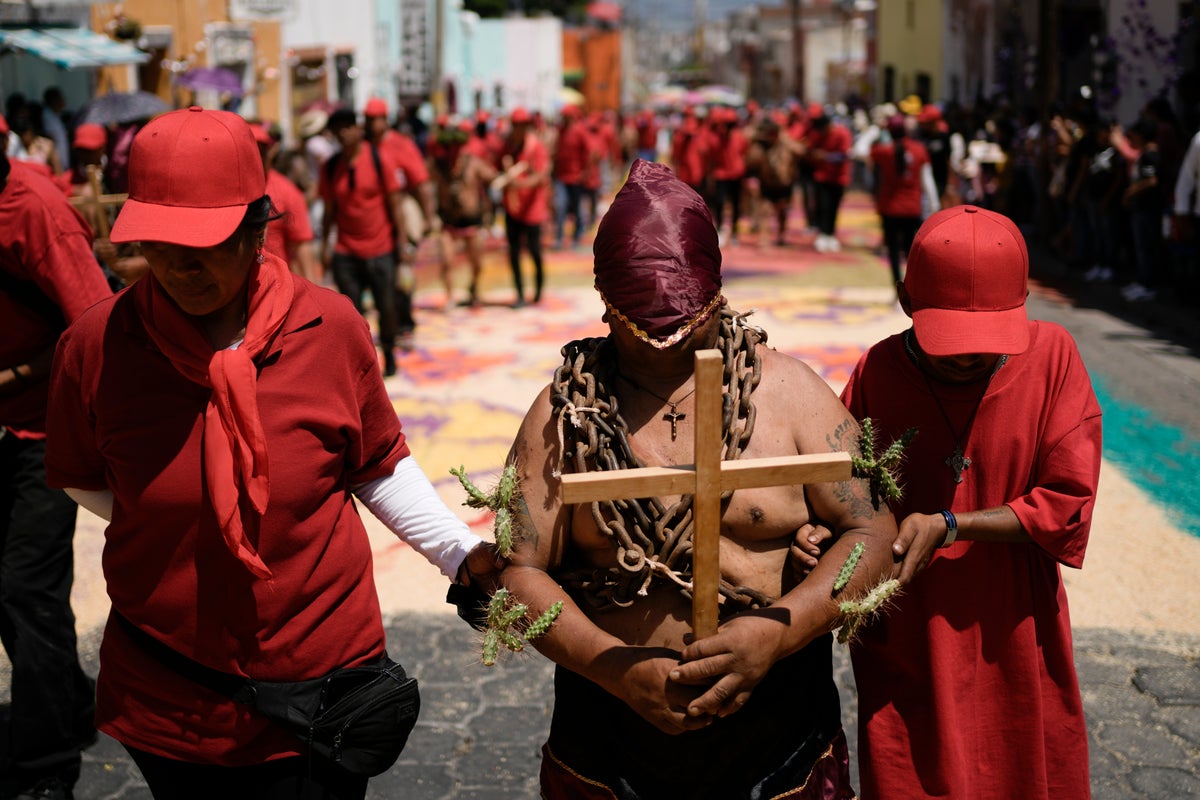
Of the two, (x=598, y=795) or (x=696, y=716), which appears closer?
(x=696, y=716)

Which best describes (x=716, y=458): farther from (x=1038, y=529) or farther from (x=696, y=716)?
(x=1038, y=529)

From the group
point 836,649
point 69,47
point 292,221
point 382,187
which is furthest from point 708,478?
point 69,47

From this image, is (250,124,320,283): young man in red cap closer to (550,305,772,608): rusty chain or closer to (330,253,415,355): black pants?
(330,253,415,355): black pants

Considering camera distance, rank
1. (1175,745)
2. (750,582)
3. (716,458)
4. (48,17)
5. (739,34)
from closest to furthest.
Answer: (716,458)
(750,582)
(1175,745)
(48,17)
(739,34)

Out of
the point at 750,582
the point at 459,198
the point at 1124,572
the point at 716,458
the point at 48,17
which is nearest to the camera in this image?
the point at 716,458

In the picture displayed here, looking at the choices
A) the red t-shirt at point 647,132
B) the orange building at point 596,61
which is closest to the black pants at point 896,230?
the red t-shirt at point 647,132

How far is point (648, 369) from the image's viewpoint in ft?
8.86

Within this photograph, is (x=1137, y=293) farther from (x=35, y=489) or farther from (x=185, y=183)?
(x=185, y=183)

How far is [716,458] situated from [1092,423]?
3.83ft

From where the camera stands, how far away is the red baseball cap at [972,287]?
2.91 m

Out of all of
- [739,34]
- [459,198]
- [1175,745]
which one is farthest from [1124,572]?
[739,34]

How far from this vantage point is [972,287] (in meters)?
2.94

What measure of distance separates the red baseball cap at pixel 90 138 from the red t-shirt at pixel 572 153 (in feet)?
31.9

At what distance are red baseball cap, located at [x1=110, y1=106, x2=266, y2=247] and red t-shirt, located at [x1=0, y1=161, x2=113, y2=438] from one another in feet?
4.99
